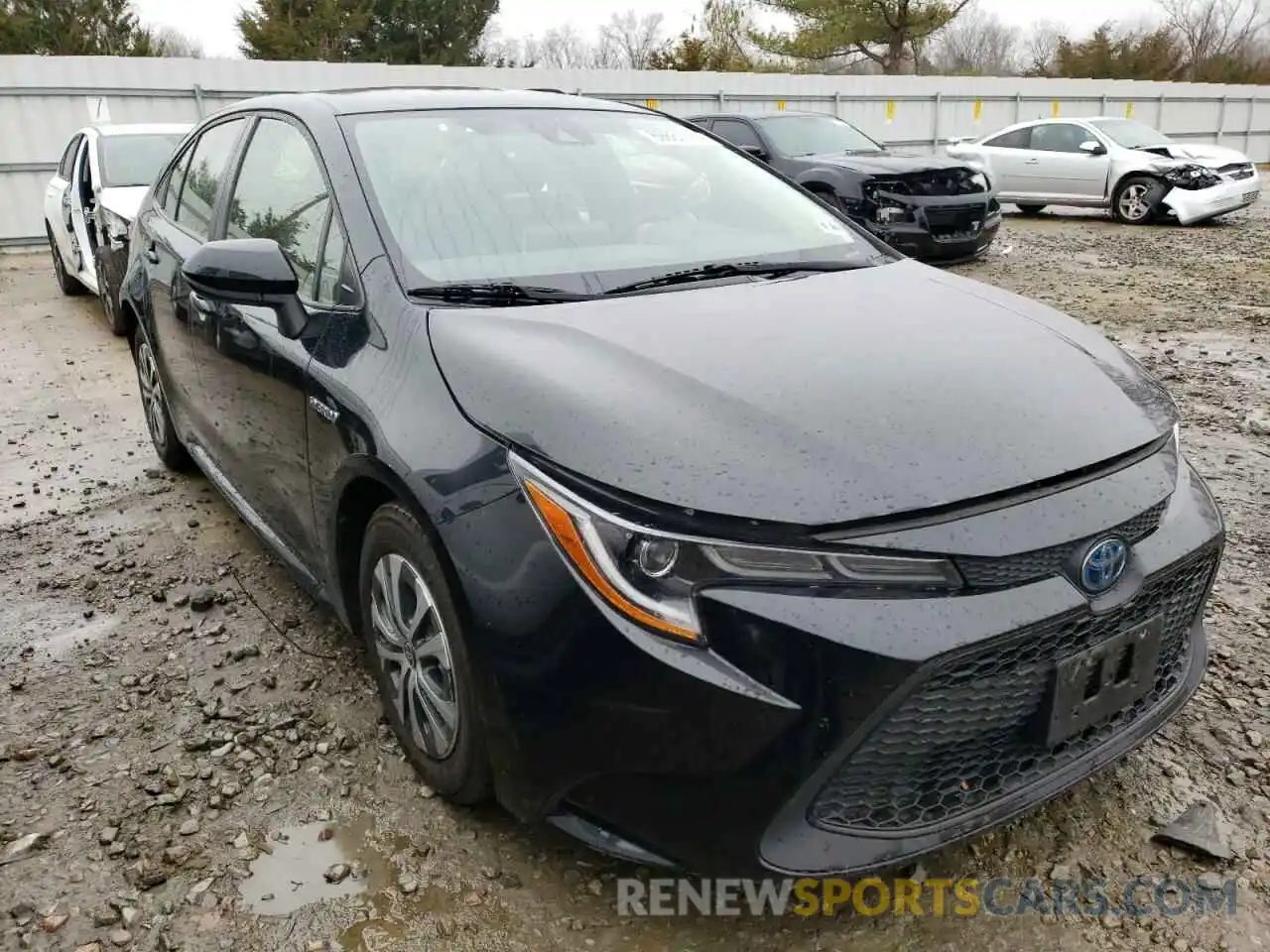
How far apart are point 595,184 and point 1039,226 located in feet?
41.3

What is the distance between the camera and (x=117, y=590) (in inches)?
134

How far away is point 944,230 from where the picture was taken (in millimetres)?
8969

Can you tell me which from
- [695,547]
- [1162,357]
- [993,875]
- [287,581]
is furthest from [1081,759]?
[1162,357]

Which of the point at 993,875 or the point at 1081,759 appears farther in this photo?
the point at 993,875

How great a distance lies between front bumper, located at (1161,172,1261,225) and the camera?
41.7ft

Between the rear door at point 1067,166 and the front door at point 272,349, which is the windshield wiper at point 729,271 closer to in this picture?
the front door at point 272,349

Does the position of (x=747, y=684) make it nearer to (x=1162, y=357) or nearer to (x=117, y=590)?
(x=117, y=590)

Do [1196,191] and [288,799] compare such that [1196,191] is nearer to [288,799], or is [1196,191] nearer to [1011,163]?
[1011,163]

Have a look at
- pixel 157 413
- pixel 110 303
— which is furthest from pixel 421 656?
pixel 110 303

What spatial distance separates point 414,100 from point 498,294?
98cm

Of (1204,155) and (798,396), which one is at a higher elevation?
(798,396)

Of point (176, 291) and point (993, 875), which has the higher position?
point (176, 291)

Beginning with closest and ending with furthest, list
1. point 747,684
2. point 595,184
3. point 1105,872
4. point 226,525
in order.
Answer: point 747,684 < point 1105,872 < point 595,184 < point 226,525

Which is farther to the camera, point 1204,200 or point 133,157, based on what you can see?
point 1204,200
